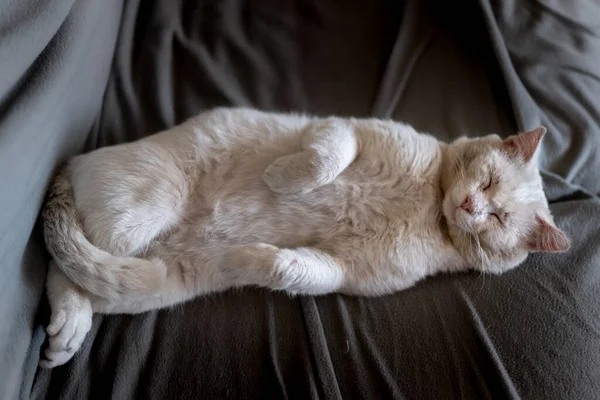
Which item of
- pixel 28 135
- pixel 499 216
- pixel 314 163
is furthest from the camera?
pixel 499 216

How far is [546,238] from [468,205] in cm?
22

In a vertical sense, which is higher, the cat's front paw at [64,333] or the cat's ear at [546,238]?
the cat's ear at [546,238]

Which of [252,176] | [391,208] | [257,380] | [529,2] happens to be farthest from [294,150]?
[529,2]

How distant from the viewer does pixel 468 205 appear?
1333 mm

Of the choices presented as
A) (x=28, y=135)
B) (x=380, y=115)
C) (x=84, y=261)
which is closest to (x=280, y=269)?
(x=84, y=261)

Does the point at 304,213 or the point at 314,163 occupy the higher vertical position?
the point at 314,163

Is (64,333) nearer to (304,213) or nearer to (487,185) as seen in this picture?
(304,213)

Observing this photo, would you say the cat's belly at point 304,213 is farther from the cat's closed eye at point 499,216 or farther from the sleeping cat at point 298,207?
the cat's closed eye at point 499,216

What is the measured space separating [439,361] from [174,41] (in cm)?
139

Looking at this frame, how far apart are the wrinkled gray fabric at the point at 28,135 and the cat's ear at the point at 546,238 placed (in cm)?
127

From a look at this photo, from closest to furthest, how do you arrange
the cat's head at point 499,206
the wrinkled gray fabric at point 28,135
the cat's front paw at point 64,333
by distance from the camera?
the wrinkled gray fabric at point 28,135
the cat's front paw at point 64,333
the cat's head at point 499,206

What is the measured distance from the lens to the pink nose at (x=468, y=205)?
52.3 inches

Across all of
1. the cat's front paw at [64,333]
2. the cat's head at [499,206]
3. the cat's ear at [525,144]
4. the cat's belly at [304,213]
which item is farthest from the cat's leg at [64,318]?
the cat's ear at [525,144]

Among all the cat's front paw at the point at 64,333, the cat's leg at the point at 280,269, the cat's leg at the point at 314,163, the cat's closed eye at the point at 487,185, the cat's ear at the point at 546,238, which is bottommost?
the cat's front paw at the point at 64,333
